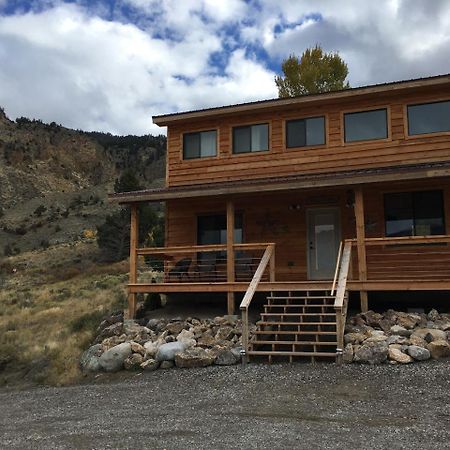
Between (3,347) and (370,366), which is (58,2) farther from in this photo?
(370,366)

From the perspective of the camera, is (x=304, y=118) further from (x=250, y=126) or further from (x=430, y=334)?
(x=430, y=334)

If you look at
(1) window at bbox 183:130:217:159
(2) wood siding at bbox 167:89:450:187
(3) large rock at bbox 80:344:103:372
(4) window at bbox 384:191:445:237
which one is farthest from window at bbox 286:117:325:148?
(3) large rock at bbox 80:344:103:372

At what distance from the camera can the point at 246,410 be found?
732cm

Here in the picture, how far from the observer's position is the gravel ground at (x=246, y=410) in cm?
608

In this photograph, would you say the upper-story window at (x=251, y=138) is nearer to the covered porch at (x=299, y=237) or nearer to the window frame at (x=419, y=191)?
the covered porch at (x=299, y=237)

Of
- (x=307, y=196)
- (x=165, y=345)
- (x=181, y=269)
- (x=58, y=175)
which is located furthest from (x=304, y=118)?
(x=58, y=175)

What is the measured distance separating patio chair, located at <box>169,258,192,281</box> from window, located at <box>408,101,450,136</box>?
6.87 meters

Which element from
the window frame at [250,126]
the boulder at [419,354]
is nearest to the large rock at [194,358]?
the boulder at [419,354]

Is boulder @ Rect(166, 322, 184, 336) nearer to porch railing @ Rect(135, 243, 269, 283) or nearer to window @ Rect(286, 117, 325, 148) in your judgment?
porch railing @ Rect(135, 243, 269, 283)

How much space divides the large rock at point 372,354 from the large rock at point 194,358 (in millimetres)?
2766

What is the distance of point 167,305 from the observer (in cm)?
1466

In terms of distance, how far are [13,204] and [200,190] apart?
50.4 meters

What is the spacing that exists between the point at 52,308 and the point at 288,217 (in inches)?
392

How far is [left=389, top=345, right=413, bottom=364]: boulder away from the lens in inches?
357
